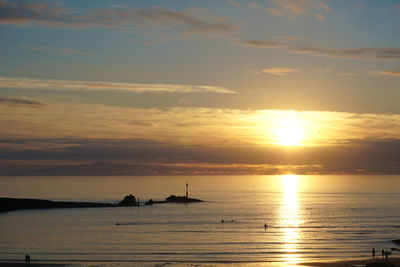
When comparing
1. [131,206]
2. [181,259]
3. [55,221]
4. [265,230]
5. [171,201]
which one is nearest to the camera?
[181,259]

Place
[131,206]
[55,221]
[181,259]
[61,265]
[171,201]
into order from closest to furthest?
[61,265] < [181,259] < [55,221] < [131,206] < [171,201]

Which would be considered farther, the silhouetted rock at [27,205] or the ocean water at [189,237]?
the silhouetted rock at [27,205]

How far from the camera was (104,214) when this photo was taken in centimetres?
12325

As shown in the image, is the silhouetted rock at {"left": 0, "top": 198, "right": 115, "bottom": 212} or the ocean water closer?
the ocean water

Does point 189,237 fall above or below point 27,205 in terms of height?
below

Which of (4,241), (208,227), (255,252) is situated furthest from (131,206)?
(255,252)

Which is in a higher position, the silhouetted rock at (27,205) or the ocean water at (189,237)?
the silhouetted rock at (27,205)

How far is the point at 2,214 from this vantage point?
389 ft

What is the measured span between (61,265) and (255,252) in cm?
2548

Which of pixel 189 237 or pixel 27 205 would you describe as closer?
pixel 189 237

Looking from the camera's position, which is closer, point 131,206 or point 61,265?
point 61,265

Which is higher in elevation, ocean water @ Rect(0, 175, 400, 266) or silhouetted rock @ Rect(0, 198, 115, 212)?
silhouetted rock @ Rect(0, 198, 115, 212)

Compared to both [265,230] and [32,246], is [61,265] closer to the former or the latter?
[32,246]

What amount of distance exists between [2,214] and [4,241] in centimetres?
4631
